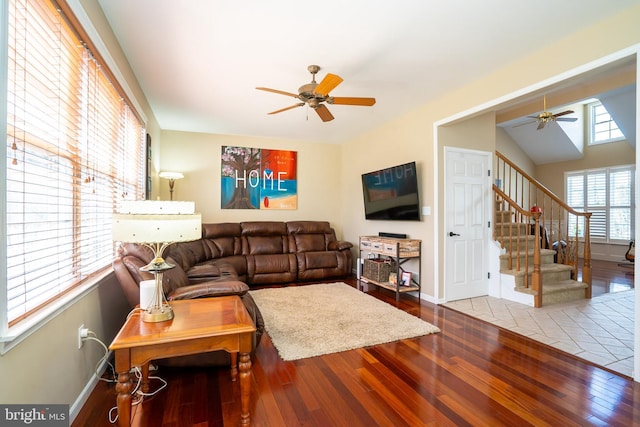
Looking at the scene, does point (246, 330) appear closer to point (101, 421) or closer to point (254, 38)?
point (101, 421)

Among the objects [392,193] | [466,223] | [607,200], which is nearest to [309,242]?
[392,193]

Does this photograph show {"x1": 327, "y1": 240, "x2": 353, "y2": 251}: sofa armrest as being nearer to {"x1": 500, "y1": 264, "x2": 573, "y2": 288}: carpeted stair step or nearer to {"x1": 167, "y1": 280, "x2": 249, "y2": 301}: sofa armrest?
{"x1": 500, "y1": 264, "x2": 573, "y2": 288}: carpeted stair step

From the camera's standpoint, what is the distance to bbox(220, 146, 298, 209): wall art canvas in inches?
215

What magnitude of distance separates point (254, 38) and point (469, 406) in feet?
9.96

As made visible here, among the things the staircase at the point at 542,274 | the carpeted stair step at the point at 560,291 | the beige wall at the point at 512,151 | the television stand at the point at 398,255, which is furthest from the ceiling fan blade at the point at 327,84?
the beige wall at the point at 512,151

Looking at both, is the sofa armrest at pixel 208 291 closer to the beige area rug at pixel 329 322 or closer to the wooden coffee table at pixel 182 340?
the wooden coffee table at pixel 182 340

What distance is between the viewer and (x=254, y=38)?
7.93 ft

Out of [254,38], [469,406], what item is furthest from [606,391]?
[254,38]

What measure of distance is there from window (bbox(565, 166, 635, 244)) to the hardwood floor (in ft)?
22.0

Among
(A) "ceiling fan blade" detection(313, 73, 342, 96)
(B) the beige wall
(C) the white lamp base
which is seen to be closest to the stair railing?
(A) "ceiling fan blade" detection(313, 73, 342, 96)

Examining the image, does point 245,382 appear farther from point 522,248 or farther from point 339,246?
point 522,248

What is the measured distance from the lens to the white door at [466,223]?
12.5ft

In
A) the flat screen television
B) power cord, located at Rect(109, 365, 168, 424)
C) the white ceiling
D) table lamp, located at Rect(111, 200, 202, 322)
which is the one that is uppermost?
the white ceiling

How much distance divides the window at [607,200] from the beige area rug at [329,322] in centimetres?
688
